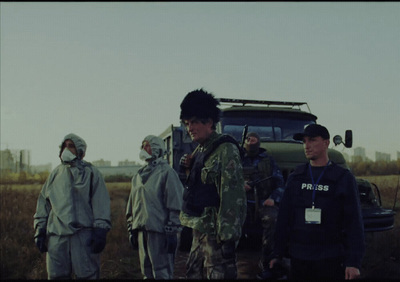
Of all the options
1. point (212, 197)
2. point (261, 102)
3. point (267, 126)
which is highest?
point (261, 102)

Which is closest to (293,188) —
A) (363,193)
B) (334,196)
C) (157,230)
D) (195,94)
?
(334,196)

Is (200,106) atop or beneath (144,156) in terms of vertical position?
atop

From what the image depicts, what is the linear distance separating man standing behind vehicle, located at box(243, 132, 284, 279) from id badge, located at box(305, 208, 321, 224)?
267 centimetres

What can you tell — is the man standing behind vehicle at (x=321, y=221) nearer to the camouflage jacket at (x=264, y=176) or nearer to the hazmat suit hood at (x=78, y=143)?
the hazmat suit hood at (x=78, y=143)

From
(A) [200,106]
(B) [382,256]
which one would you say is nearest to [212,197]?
(A) [200,106]

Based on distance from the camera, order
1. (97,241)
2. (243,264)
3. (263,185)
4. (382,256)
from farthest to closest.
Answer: (382,256) < (243,264) < (263,185) < (97,241)

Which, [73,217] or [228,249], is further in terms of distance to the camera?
[73,217]

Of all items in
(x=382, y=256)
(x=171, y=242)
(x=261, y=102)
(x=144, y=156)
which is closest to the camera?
(x=171, y=242)

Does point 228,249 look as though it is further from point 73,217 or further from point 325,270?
point 73,217

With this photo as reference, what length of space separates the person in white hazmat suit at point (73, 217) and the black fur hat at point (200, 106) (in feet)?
5.24

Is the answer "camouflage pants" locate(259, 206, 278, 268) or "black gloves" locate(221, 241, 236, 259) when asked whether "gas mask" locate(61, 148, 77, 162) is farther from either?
"camouflage pants" locate(259, 206, 278, 268)

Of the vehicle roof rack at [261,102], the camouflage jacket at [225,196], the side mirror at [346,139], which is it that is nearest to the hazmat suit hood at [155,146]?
the camouflage jacket at [225,196]

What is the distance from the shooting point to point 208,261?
2.98m

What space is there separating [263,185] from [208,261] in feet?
10.2
